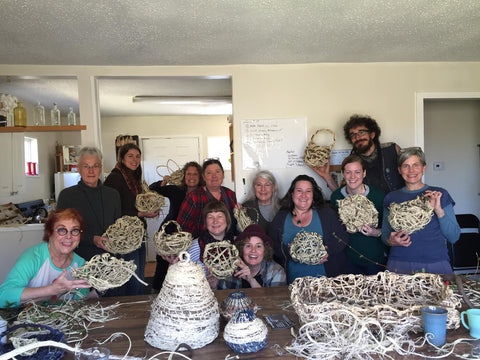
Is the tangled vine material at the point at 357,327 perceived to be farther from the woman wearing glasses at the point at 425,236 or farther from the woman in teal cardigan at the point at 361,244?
the woman in teal cardigan at the point at 361,244

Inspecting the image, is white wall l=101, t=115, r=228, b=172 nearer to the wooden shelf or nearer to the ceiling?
the wooden shelf

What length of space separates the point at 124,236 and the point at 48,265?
0.52 m

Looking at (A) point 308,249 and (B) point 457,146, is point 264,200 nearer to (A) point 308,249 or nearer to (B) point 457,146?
(A) point 308,249

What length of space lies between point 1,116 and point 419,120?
432cm

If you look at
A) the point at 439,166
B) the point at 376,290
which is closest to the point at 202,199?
the point at 376,290

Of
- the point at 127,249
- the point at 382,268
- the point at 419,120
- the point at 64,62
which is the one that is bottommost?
the point at 382,268

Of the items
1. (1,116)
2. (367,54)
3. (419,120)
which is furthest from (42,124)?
(419,120)

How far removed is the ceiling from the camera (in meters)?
2.33

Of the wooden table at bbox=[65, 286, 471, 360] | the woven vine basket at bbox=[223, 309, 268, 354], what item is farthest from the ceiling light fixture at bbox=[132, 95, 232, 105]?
the woven vine basket at bbox=[223, 309, 268, 354]

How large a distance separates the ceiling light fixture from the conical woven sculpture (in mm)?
4343

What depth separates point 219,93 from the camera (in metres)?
5.24

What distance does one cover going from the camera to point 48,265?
194 cm

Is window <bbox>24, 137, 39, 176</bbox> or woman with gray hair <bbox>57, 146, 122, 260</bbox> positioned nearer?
woman with gray hair <bbox>57, 146, 122, 260</bbox>

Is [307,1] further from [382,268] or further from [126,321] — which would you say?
[126,321]
